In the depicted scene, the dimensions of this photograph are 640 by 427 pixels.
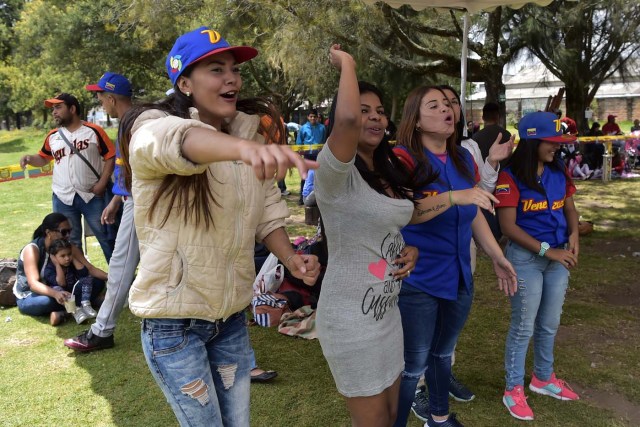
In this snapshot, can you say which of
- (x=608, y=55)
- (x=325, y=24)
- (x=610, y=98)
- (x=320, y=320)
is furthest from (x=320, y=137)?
(x=610, y=98)

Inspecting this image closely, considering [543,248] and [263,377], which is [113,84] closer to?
[263,377]

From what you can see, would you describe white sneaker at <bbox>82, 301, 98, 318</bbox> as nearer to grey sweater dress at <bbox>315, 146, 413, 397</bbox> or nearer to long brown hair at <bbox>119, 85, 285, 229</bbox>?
grey sweater dress at <bbox>315, 146, 413, 397</bbox>

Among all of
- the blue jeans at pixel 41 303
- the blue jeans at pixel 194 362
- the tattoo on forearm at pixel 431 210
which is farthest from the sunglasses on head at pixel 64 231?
the tattoo on forearm at pixel 431 210

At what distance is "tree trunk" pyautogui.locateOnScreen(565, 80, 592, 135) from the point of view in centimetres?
1538

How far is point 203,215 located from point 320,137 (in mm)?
11229

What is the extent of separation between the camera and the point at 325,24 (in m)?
9.90

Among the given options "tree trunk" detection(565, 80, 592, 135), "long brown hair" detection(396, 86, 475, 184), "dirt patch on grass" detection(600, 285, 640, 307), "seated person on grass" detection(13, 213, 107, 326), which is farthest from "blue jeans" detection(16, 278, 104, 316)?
"tree trunk" detection(565, 80, 592, 135)

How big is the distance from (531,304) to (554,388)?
2.24 feet

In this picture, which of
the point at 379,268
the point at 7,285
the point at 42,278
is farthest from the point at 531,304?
the point at 7,285

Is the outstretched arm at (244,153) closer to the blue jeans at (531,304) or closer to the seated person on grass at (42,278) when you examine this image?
the blue jeans at (531,304)

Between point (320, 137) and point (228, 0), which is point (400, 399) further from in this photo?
point (320, 137)

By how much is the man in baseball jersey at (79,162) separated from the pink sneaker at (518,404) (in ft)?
12.5

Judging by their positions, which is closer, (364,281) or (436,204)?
(364,281)

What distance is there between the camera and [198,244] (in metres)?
1.89
